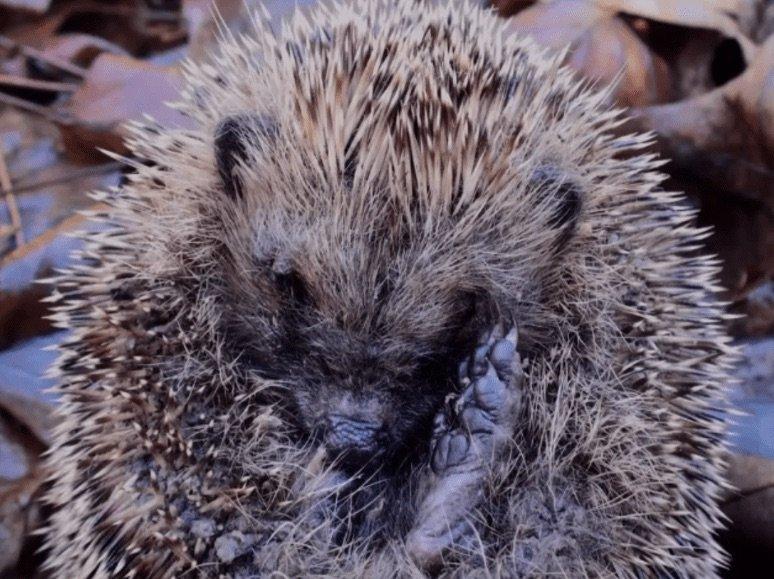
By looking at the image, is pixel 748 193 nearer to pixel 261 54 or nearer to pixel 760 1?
pixel 760 1

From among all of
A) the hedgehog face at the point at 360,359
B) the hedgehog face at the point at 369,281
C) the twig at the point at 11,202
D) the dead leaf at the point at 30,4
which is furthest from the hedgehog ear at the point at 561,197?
the dead leaf at the point at 30,4

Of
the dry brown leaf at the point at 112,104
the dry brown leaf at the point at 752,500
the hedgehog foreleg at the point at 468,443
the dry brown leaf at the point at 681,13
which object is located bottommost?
the dry brown leaf at the point at 752,500

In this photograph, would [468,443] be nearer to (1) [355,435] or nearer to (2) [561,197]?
(1) [355,435]

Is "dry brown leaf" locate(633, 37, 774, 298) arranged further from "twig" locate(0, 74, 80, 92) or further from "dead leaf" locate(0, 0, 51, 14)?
"dead leaf" locate(0, 0, 51, 14)

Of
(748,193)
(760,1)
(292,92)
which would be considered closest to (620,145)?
(292,92)

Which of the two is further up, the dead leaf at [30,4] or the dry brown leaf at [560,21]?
the dead leaf at [30,4]

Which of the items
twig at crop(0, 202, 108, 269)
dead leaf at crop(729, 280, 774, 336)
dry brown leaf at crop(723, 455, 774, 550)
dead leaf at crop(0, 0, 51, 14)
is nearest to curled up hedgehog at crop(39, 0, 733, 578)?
dry brown leaf at crop(723, 455, 774, 550)

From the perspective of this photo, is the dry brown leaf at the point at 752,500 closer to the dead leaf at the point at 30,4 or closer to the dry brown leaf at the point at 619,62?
the dry brown leaf at the point at 619,62
